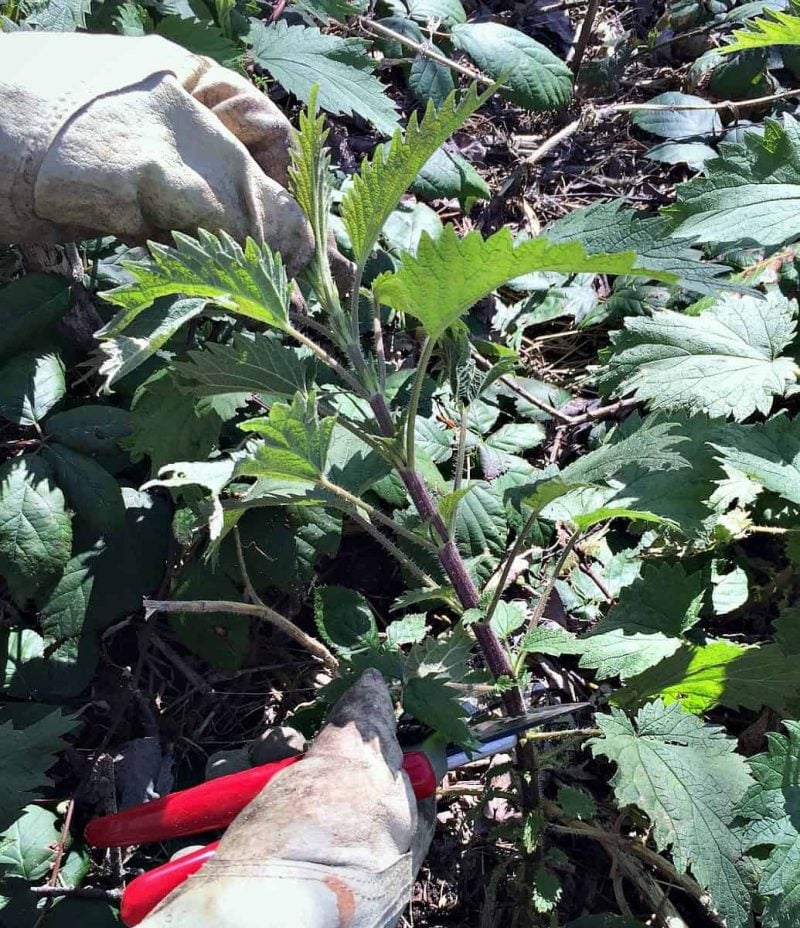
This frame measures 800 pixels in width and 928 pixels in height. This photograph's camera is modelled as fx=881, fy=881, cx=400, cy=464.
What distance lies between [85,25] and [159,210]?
0.73 m

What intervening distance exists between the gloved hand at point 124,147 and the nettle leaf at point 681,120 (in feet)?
5.11

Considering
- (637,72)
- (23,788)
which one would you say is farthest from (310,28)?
(23,788)

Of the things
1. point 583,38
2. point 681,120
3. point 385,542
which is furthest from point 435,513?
point 583,38

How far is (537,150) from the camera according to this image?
2773 mm

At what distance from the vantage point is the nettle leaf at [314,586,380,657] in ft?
5.53

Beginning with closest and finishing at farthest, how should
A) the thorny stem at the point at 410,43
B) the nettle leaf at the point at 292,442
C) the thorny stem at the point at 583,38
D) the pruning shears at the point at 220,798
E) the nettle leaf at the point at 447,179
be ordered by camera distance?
1. the nettle leaf at the point at 292,442
2. the pruning shears at the point at 220,798
3. the nettle leaf at the point at 447,179
4. the thorny stem at the point at 410,43
5. the thorny stem at the point at 583,38

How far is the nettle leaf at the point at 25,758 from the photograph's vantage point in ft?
4.99

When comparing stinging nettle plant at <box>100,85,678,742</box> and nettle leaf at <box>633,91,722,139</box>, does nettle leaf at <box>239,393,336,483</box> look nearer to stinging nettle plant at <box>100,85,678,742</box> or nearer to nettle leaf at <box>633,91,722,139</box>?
stinging nettle plant at <box>100,85,678,742</box>

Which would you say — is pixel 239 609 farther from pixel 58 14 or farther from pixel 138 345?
pixel 58 14

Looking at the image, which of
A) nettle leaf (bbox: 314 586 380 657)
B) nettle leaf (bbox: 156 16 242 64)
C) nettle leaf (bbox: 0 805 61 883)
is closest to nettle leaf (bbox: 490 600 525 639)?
nettle leaf (bbox: 314 586 380 657)

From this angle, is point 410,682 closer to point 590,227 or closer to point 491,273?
point 491,273

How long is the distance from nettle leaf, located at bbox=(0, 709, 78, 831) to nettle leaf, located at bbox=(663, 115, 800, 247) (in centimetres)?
153

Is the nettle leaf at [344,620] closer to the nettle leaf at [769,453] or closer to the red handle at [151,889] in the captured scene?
the red handle at [151,889]

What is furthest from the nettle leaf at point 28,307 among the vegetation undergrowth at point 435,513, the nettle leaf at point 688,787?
the nettle leaf at point 688,787
